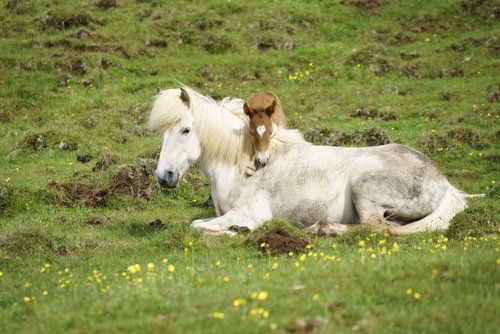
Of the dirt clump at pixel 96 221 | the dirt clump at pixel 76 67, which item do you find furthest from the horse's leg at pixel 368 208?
the dirt clump at pixel 76 67

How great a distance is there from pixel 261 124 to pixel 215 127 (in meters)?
0.87

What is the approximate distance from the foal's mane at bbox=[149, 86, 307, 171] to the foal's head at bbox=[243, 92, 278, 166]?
312 millimetres

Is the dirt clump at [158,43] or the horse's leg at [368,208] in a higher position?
the dirt clump at [158,43]

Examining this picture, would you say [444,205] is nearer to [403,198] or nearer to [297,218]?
[403,198]

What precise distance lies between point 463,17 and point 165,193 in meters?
19.9

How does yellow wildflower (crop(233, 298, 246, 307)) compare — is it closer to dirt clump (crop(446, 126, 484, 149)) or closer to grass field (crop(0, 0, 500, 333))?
grass field (crop(0, 0, 500, 333))

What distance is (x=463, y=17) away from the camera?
29703 mm

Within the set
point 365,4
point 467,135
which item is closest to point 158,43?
point 365,4

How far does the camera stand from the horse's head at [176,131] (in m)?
11.7

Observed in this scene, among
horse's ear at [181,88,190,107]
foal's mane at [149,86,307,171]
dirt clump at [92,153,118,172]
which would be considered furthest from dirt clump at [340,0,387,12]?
horse's ear at [181,88,190,107]

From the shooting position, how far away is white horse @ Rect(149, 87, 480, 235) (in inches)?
436

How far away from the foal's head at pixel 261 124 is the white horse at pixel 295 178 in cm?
29

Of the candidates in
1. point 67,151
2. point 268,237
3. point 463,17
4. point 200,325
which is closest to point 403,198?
point 268,237

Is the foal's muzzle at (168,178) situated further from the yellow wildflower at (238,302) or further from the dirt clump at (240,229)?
the yellow wildflower at (238,302)
